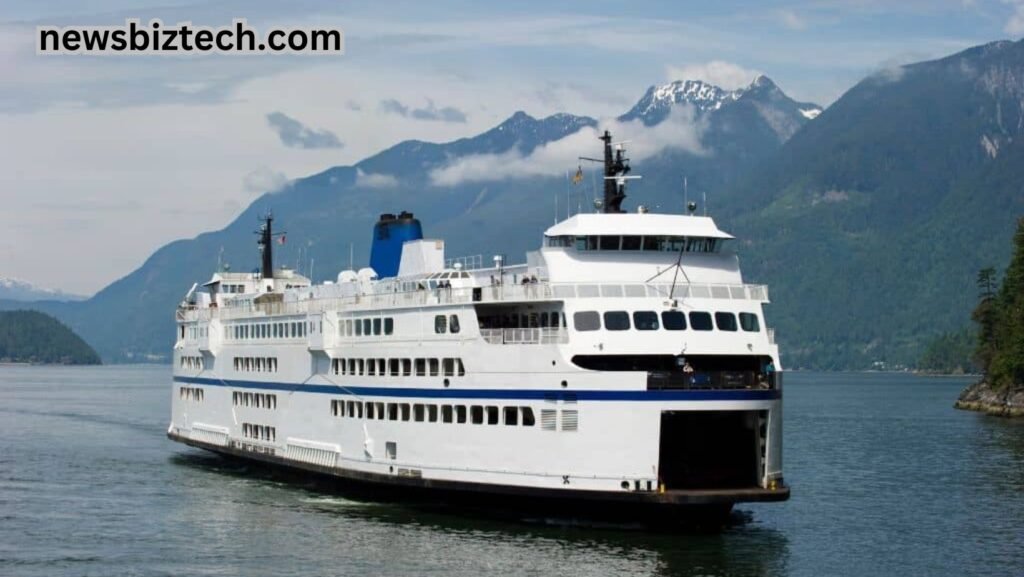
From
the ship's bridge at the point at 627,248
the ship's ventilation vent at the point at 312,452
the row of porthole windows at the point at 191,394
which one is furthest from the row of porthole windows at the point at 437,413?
the row of porthole windows at the point at 191,394

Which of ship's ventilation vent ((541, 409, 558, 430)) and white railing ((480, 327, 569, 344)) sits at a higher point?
white railing ((480, 327, 569, 344))

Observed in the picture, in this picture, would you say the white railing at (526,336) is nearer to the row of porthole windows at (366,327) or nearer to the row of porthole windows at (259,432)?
the row of porthole windows at (366,327)

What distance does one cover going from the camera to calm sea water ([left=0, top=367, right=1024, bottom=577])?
106 feet

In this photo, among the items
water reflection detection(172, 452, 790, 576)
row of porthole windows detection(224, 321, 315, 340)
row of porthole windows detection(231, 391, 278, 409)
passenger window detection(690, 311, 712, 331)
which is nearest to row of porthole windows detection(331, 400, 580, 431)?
water reflection detection(172, 452, 790, 576)

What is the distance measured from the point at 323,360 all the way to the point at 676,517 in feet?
44.7

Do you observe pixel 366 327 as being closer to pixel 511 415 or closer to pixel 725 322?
pixel 511 415

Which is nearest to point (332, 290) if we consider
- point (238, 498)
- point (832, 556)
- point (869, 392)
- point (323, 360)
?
point (323, 360)

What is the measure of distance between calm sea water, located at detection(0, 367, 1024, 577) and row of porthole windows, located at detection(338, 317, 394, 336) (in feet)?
16.0

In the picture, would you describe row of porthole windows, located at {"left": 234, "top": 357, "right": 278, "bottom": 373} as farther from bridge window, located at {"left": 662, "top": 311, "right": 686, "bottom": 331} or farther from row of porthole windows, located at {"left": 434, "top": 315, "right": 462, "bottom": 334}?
bridge window, located at {"left": 662, "top": 311, "right": 686, "bottom": 331}

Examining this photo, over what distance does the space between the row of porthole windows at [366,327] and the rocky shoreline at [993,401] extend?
59794mm

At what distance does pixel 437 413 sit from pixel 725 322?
781cm

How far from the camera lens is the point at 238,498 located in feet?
142

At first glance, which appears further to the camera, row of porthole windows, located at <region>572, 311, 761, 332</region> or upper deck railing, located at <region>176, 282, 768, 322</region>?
upper deck railing, located at <region>176, 282, 768, 322</region>

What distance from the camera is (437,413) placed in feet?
120
